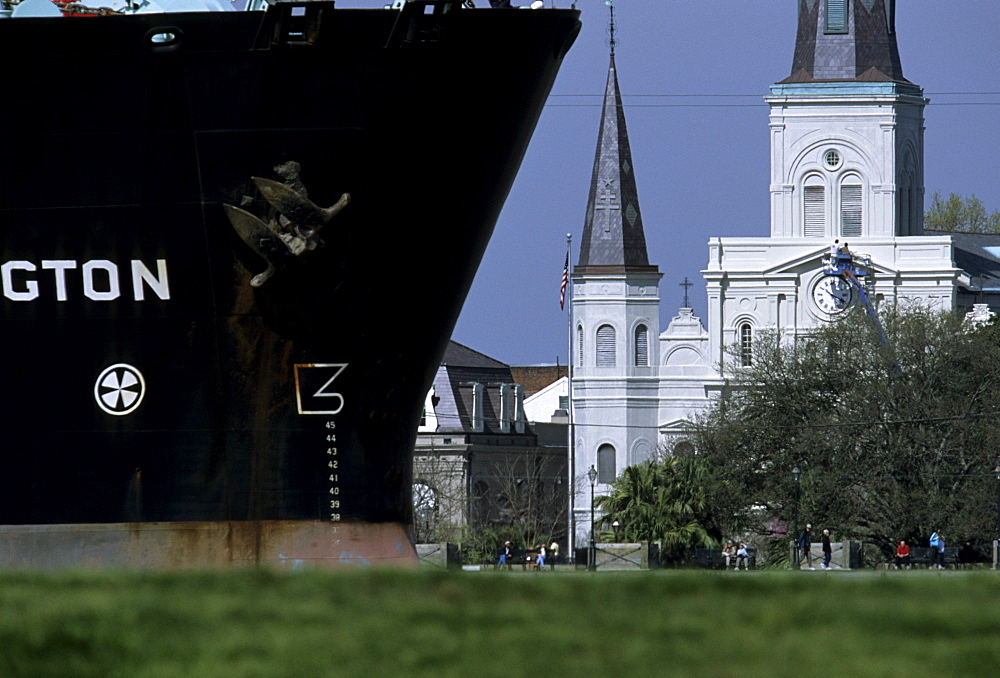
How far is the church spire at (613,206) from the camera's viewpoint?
109 m

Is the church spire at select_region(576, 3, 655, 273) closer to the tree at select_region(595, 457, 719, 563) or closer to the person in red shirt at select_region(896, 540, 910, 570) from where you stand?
the tree at select_region(595, 457, 719, 563)

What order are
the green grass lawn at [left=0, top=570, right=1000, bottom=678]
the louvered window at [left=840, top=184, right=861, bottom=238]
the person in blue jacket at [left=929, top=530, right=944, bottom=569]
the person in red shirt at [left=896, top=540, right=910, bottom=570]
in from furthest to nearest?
the louvered window at [left=840, top=184, right=861, bottom=238], the person in blue jacket at [left=929, top=530, right=944, bottom=569], the person in red shirt at [left=896, top=540, right=910, bottom=570], the green grass lawn at [left=0, top=570, right=1000, bottom=678]

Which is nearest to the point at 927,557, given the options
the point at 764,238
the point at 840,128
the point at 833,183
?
the point at 764,238

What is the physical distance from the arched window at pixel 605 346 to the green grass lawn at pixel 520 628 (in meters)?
107

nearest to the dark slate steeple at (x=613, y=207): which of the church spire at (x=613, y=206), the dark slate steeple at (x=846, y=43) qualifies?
the church spire at (x=613, y=206)

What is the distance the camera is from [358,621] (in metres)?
4.06

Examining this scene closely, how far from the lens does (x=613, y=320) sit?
11144cm

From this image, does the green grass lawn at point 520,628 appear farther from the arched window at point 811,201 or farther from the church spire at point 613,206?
the arched window at point 811,201

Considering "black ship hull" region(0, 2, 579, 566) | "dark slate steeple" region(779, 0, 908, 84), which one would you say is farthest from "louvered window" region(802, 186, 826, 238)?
"black ship hull" region(0, 2, 579, 566)

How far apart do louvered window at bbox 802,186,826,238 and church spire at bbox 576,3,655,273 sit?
11.3 meters

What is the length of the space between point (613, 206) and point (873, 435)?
5547 centimetres

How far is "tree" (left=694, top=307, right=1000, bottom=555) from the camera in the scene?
5400 cm

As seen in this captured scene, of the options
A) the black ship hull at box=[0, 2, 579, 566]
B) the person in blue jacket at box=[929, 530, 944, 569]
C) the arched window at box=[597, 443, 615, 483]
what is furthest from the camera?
the arched window at box=[597, 443, 615, 483]

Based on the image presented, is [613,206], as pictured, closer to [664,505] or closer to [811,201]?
[811,201]
